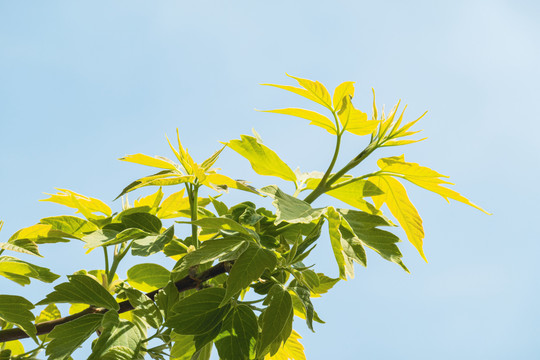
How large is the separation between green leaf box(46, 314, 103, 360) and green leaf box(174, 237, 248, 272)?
178 mm

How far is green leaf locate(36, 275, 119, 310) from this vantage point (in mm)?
781

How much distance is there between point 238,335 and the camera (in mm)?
753

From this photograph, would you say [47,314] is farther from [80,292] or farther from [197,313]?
[197,313]

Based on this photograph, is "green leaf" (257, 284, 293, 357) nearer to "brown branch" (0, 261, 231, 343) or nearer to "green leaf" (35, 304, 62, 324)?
"brown branch" (0, 261, 231, 343)

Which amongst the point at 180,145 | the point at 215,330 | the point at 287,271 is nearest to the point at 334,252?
the point at 287,271

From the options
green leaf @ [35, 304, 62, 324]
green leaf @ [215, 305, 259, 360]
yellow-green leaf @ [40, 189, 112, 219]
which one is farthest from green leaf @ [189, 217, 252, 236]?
green leaf @ [35, 304, 62, 324]

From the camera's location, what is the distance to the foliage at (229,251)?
71cm

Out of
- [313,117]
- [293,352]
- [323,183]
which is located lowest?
[293,352]

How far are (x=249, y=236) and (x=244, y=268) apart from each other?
46mm

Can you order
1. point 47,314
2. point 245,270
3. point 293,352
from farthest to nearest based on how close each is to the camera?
point 47,314 → point 293,352 → point 245,270

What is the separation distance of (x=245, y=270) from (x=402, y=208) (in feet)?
0.96

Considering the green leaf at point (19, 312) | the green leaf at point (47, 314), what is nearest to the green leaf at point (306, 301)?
the green leaf at point (19, 312)

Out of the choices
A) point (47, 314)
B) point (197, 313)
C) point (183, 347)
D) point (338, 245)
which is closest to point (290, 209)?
point (338, 245)

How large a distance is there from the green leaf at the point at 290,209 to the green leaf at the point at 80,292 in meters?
0.27
